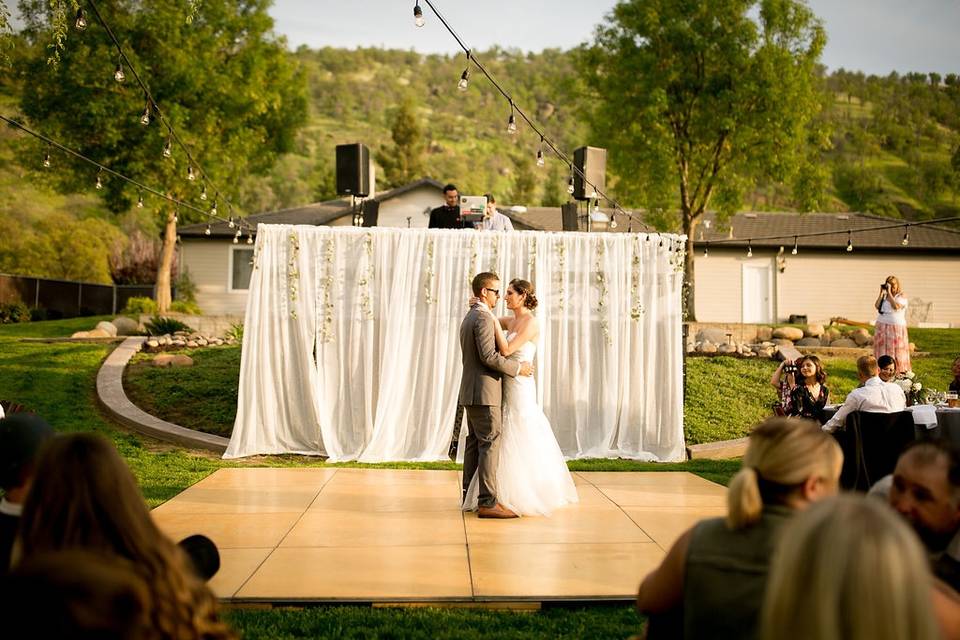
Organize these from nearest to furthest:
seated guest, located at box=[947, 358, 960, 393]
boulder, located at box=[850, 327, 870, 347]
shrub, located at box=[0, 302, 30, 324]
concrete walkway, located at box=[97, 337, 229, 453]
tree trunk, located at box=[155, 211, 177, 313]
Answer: seated guest, located at box=[947, 358, 960, 393], concrete walkway, located at box=[97, 337, 229, 453], boulder, located at box=[850, 327, 870, 347], shrub, located at box=[0, 302, 30, 324], tree trunk, located at box=[155, 211, 177, 313]

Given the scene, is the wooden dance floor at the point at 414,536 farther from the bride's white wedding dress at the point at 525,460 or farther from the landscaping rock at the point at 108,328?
the landscaping rock at the point at 108,328

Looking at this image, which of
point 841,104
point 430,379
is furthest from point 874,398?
point 841,104

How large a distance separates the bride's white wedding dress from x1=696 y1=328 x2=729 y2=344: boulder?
1113 cm

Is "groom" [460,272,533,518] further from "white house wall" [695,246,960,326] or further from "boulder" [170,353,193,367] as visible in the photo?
"white house wall" [695,246,960,326]

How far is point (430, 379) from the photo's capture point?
10.0 metres

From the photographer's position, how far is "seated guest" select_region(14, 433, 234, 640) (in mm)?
2100

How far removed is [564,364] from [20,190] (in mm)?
53294

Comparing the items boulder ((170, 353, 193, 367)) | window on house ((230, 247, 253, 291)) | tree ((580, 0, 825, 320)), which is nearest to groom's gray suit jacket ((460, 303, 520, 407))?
boulder ((170, 353, 193, 367))

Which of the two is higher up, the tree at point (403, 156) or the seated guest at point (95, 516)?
the tree at point (403, 156)

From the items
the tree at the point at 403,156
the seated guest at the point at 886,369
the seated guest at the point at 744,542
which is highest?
the tree at the point at 403,156

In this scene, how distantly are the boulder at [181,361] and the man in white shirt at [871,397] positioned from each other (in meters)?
9.78

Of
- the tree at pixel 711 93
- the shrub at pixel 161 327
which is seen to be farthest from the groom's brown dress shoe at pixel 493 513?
the tree at pixel 711 93

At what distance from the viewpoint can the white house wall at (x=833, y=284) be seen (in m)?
26.8

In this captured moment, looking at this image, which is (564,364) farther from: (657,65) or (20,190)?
(20,190)
